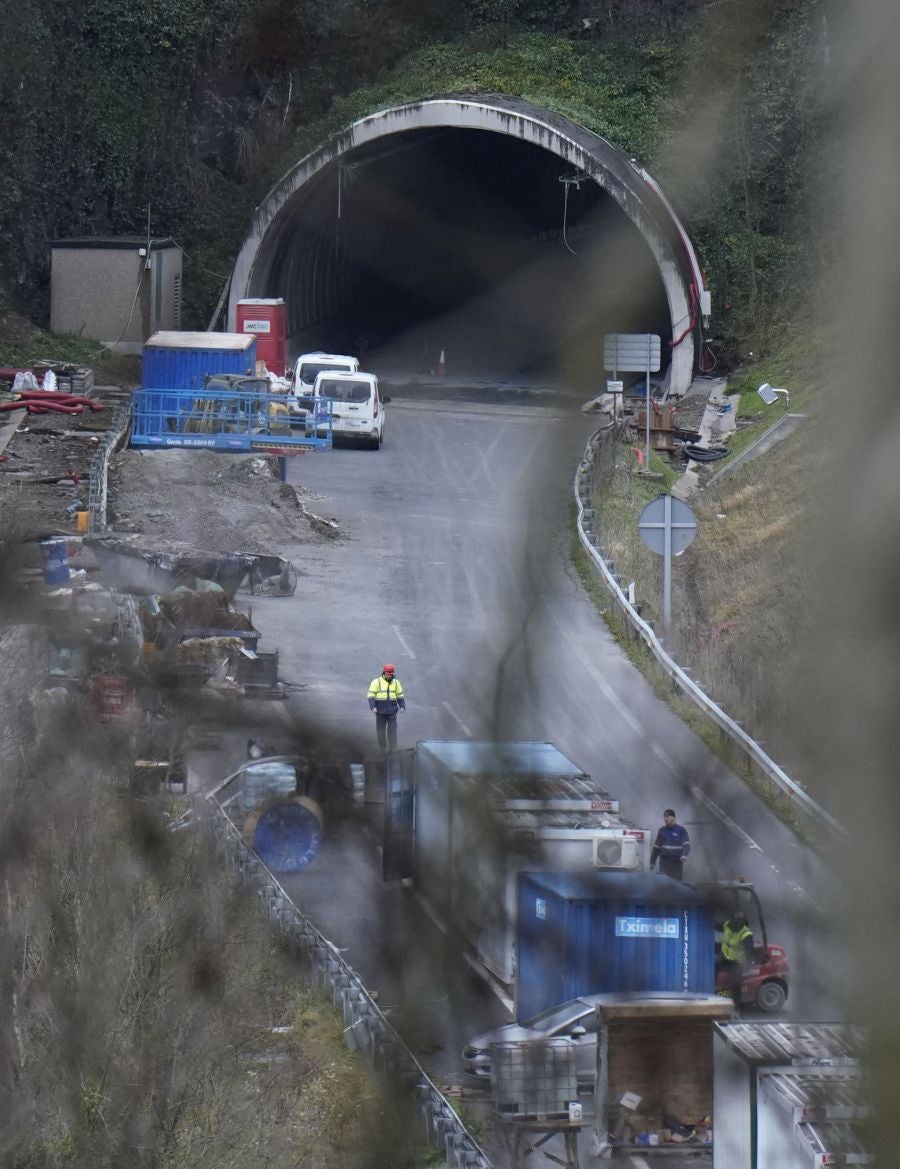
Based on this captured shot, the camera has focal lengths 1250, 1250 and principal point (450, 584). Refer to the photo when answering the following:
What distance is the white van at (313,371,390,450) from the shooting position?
5.66ft

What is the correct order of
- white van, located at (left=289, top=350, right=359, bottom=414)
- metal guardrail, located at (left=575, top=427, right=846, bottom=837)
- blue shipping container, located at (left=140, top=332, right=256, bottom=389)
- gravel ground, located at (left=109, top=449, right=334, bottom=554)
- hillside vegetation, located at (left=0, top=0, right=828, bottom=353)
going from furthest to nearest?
white van, located at (left=289, top=350, right=359, bottom=414) → gravel ground, located at (left=109, top=449, right=334, bottom=554) → blue shipping container, located at (left=140, top=332, right=256, bottom=389) → hillside vegetation, located at (left=0, top=0, right=828, bottom=353) → metal guardrail, located at (left=575, top=427, right=846, bottom=837)

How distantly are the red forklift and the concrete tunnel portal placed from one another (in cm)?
22

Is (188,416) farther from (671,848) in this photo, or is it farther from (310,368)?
(310,368)

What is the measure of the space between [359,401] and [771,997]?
2834 millimetres

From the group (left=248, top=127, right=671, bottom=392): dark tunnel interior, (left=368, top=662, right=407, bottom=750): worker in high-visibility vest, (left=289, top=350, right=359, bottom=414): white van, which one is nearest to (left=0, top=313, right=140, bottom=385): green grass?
(left=248, top=127, right=671, bottom=392): dark tunnel interior

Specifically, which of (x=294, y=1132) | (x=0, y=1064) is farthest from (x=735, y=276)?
(x=294, y=1132)

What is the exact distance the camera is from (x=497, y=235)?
665 millimetres

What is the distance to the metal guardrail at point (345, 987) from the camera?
23.1 inches

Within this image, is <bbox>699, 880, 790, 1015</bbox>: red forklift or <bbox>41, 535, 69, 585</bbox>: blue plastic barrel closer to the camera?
<bbox>699, 880, 790, 1015</bbox>: red forklift

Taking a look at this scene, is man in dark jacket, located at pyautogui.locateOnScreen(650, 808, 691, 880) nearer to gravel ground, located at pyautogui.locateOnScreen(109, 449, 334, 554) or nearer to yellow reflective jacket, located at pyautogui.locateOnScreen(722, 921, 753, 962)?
yellow reflective jacket, located at pyautogui.locateOnScreen(722, 921, 753, 962)

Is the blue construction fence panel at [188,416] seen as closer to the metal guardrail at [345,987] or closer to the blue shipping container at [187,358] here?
the blue shipping container at [187,358]

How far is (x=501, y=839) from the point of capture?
1.71 ft

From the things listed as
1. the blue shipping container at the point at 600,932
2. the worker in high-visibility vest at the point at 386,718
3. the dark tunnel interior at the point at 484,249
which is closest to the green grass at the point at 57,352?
the dark tunnel interior at the point at 484,249

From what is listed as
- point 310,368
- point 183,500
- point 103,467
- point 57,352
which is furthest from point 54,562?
point 310,368
